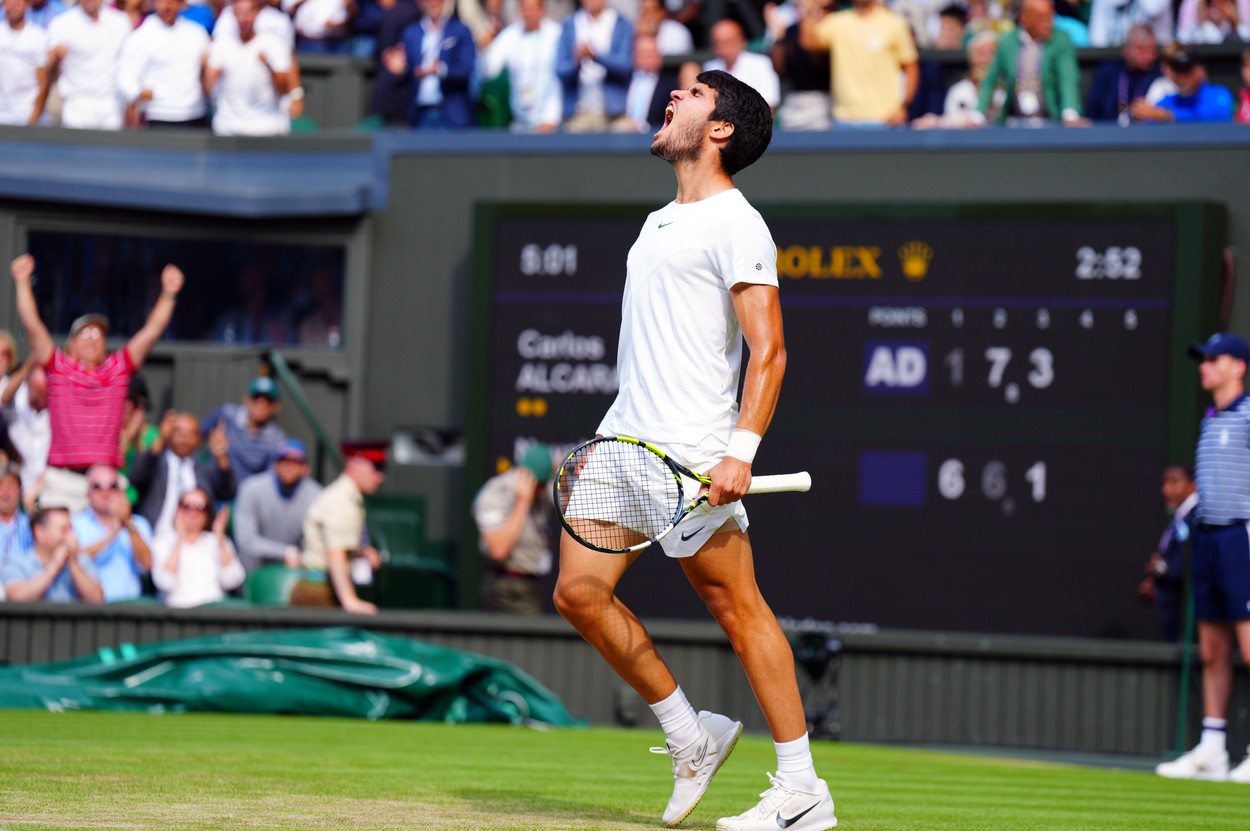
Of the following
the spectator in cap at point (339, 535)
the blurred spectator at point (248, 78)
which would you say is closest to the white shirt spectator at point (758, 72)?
the blurred spectator at point (248, 78)

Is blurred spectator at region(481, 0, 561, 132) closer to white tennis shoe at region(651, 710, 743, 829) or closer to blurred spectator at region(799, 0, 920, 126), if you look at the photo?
blurred spectator at region(799, 0, 920, 126)

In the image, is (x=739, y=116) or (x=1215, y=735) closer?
(x=739, y=116)

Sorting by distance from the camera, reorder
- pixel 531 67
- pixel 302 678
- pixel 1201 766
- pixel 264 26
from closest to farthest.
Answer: pixel 1201 766
pixel 302 678
pixel 531 67
pixel 264 26

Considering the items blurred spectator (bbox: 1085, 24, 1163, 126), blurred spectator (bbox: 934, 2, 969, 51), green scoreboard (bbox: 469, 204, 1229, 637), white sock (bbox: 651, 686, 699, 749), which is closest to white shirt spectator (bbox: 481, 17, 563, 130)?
green scoreboard (bbox: 469, 204, 1229, 637)

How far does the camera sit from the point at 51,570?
39.6ft

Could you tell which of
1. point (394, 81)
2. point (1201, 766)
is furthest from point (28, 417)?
point (1201, 766)

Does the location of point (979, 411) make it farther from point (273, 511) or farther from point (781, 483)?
point (781, 483)

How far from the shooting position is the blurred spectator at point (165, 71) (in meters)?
15.5

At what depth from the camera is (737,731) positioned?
18.9 ft

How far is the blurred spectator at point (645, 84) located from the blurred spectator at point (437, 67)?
1283 mm

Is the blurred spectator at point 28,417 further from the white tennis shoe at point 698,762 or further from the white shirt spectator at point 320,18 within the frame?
the white tennis shoe at point 698,762

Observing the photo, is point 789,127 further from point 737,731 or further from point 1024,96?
point 737,731

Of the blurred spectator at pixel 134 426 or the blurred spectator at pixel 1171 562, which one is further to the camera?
the blurred spectator at pixel 134 426

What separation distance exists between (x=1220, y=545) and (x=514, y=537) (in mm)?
4705
